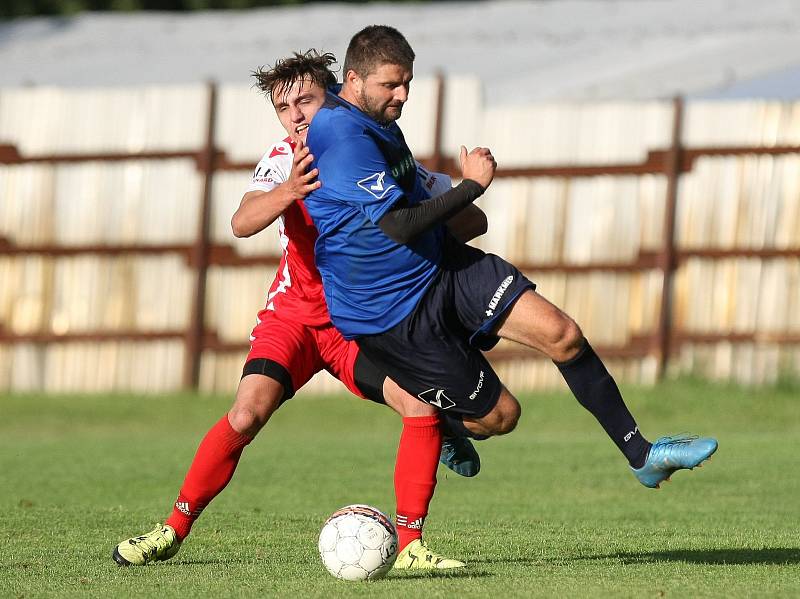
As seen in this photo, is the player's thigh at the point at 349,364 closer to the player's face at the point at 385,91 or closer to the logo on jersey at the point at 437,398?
the logo on jersey at the point at 437,398

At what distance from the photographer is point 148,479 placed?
11.0 meters

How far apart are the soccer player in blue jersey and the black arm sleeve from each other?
38 mm

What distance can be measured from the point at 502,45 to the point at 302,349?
698 inches

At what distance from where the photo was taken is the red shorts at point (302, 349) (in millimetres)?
6859

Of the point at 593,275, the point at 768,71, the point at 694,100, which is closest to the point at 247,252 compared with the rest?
the point at 593,275

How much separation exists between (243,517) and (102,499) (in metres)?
1.61

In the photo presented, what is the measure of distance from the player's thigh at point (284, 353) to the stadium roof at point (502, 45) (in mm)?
11804

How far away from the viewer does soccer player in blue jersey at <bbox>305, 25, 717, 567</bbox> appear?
6.20m

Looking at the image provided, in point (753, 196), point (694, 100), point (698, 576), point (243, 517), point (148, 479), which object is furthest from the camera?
point (694, 100)

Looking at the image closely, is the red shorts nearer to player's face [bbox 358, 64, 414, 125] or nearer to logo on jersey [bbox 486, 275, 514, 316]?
logo on jersey [bbox 486, 275, 514, 316]

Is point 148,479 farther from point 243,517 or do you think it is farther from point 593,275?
point 593,275

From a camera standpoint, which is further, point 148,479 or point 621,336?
point 621,336

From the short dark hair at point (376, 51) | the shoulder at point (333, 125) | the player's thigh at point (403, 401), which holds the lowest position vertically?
the player's thigh at point (403, 401)

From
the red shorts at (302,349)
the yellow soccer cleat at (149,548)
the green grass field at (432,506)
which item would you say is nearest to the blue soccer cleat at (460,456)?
the green grass field at (432,506)
